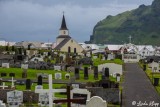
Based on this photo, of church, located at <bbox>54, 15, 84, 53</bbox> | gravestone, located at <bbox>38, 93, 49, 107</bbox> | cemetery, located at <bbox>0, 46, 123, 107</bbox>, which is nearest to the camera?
cemetery, located at <bbox>0, 46, 123, 107</bbox>

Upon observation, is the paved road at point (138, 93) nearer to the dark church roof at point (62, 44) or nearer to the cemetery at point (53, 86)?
the cemetery at point (53, 86)

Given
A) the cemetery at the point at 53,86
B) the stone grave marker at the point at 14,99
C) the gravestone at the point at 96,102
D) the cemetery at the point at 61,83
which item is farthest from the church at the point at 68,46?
the gravestone at the point at 96,102

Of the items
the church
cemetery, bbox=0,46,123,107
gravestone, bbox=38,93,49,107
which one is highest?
the church

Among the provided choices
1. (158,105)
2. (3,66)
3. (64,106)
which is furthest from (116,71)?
(64,106)

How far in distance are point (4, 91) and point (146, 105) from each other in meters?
7.68

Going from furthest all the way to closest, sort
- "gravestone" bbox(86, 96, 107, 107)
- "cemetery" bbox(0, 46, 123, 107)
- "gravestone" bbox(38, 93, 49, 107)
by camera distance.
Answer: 1. "gravestone" bbox(38, 93, 49, 107)
2. "cemetery" bbox(0, 46, 123, 107)
3. "gravestone" bbox(86, 96, 107, 107)

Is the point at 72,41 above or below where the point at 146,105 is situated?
above

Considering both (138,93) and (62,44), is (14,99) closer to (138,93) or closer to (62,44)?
(138,93)

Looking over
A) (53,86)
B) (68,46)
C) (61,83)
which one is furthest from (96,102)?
(68,46)

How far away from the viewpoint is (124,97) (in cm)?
3136

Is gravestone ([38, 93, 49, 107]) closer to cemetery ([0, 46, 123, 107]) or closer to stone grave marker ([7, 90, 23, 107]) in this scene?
cemetery ([0, 46, 123, 107])

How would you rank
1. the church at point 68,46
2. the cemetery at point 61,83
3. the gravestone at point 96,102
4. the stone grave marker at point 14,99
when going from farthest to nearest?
the church at point 68,46
the stone grave marker at point 14,99
the cemetery at point 61,83
the gravestone at point 96,102

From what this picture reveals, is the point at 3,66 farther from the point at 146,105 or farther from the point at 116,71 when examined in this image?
the point at 146,105

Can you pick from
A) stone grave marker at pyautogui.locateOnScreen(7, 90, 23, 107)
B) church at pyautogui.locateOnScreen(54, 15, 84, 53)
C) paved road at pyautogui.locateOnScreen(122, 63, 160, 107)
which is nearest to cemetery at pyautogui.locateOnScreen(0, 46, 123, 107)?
stone grave marker at pyautogui.locateOnScreen(7, 90, 23, 107)
